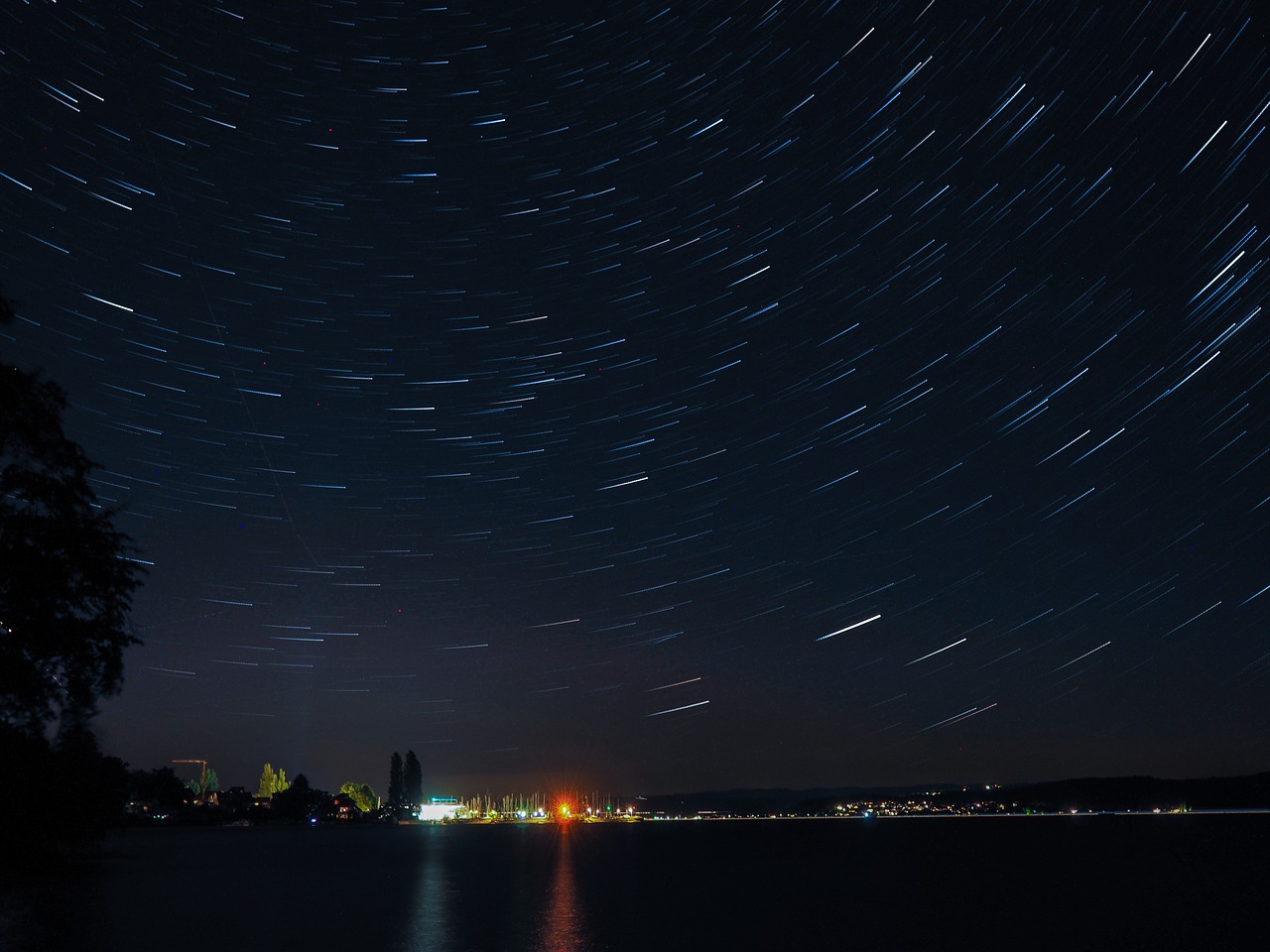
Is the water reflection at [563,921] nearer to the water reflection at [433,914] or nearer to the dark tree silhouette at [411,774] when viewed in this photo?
the water reflection at [433,914]

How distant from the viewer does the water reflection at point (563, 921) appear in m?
17.3

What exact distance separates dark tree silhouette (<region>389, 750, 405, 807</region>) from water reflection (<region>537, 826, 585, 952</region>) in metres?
152

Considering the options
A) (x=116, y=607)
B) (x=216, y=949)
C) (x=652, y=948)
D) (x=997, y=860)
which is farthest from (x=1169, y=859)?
(x=116, y=607)

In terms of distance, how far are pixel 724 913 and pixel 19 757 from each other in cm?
1590

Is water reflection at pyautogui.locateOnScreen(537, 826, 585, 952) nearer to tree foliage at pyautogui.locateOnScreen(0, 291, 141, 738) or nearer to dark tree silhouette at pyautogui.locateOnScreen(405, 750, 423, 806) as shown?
tree foliage at pyautogui.locateOnScreen(0, 291, 141, 738)

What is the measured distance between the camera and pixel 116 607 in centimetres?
1338

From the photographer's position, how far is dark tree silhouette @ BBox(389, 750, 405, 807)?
177 meters

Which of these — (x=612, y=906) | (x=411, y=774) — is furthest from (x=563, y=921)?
(x=411, y=774)

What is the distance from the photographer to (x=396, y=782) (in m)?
179

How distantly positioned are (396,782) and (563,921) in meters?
169

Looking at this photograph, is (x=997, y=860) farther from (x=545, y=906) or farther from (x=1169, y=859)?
(x=545, y=906)

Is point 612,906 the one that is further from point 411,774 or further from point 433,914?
point 411,774

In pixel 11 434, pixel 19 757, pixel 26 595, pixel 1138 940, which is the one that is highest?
pixel 11 434

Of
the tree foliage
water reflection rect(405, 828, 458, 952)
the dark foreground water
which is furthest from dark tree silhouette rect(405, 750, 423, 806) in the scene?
the tree foliage
